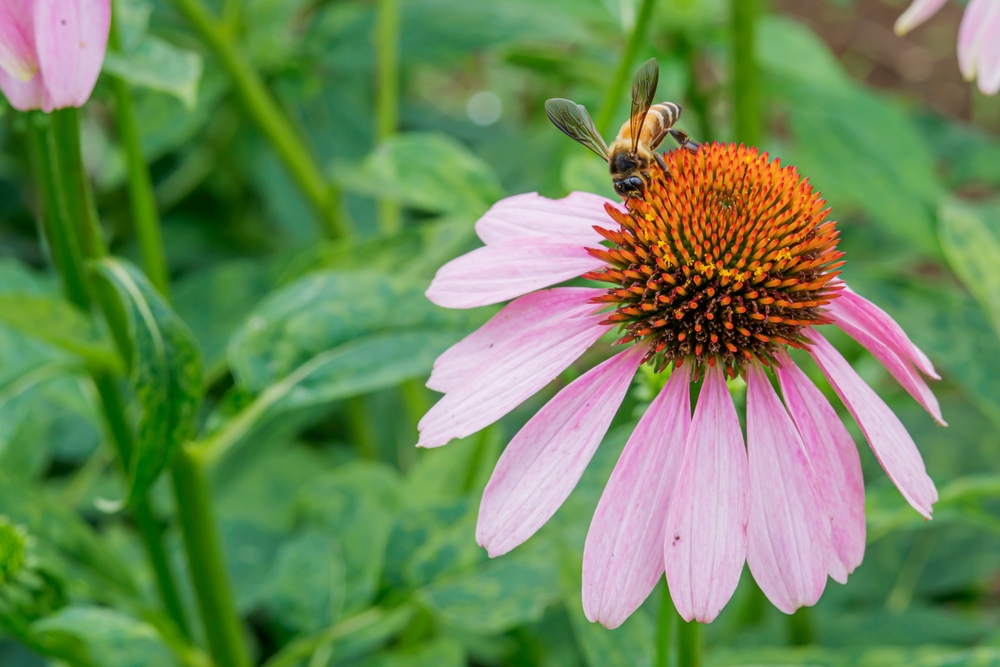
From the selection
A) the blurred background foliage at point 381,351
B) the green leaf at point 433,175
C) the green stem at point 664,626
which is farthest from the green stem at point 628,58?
A: the green stem at point 664,626

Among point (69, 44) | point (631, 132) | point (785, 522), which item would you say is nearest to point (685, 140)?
point (631, 132)

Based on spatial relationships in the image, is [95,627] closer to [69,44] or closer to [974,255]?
[69,44]

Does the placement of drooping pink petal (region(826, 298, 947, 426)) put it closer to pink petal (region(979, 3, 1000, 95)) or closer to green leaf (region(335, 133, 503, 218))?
pink petal (region(979, 3, 1000, 95))

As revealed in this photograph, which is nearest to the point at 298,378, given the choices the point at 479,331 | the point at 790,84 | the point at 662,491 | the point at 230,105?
the point at 479,331

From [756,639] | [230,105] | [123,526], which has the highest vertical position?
[230,105]

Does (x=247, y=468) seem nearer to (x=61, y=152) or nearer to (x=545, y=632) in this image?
(x=545, y=632)

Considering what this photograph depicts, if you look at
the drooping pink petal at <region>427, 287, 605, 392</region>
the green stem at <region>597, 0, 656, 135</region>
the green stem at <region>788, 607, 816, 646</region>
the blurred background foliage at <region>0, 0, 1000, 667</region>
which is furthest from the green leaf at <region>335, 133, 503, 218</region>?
the green stem at <region>788, 607, 816, 646</region>
